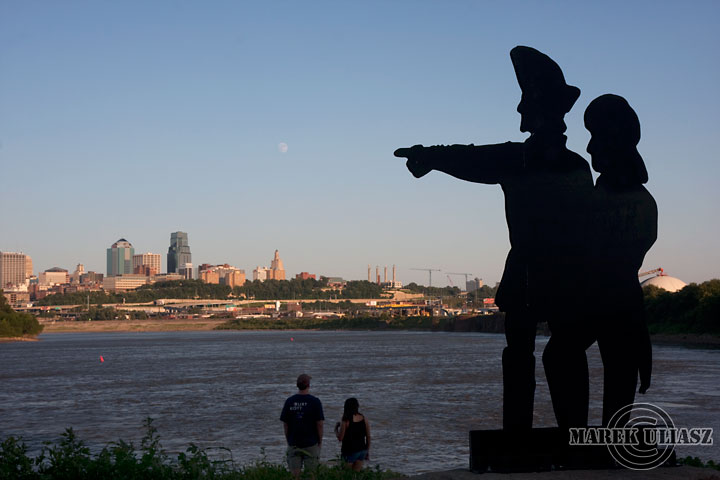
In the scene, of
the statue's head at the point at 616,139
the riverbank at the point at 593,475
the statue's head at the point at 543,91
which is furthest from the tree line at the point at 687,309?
the riverbank at the point at 593,475

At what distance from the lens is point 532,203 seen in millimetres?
12125

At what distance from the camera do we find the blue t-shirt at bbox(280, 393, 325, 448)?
1146cm

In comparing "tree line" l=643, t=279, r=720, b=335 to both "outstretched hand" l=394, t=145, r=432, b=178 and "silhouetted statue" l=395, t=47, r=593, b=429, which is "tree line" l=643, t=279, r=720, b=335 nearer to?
"silhouetted statue" l=395, t=47, r=593, b=429

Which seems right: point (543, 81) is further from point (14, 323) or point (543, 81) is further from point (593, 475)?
point (14, 323)

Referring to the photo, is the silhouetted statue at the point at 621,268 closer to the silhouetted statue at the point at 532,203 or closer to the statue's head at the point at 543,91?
the silhouetted statue at the point at 532,203

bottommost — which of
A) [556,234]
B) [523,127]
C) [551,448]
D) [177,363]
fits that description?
[177,363]

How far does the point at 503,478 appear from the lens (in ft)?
34.9

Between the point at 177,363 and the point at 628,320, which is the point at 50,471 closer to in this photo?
the point at 628,320

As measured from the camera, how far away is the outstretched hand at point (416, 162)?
502 inches

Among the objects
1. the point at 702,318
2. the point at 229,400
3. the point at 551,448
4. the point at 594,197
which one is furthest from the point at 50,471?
the point at 702,318

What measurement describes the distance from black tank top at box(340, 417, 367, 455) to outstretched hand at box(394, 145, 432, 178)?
13.9ft

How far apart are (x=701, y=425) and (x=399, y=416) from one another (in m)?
9.93

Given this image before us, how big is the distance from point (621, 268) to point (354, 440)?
500cm

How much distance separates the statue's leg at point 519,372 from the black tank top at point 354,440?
221 cm
